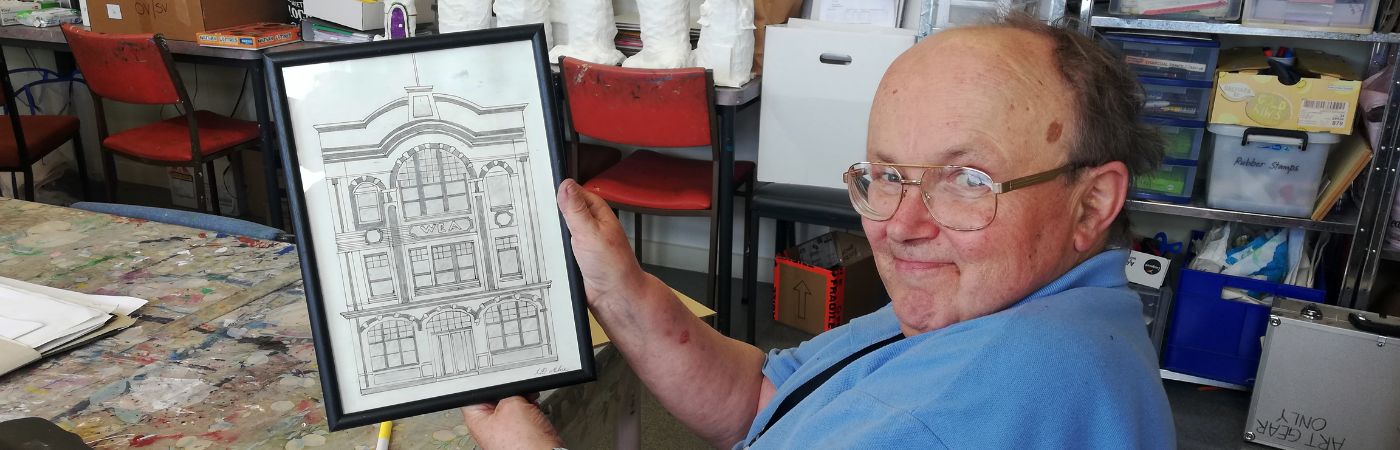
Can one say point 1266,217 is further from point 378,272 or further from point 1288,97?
point 378,272

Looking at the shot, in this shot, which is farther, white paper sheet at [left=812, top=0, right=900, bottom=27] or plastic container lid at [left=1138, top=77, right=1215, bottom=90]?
white paper sheet at [left=812, top=0, right=900, bottom=27]

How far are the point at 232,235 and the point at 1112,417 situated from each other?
1.44m

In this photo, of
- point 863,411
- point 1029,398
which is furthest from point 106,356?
point 1029,398

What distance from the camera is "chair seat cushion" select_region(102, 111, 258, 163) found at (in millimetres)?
3295

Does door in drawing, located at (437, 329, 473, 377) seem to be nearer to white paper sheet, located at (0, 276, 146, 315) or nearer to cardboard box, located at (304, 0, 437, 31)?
white paper sheet, located at (0, 276, 146, 315)

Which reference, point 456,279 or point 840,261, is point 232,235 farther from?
point 840,261

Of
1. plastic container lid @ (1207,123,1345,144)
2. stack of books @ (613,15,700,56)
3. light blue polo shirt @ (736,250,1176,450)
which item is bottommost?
plastic container lid @ (1207,123,1345,144)

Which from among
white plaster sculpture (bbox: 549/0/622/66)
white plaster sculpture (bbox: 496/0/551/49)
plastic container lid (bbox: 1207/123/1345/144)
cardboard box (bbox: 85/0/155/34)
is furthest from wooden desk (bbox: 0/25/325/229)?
plastic container lid (bbox: 1207/123/1345/144)

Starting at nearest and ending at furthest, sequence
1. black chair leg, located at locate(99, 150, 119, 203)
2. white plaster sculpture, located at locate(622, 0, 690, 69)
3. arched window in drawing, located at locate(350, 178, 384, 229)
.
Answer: arched window in drawing, located at locate(350, 178, 384, 229), white plaster sculpture, located at locate(622, 0, 690, 69), black chair leg, located at locate(99, 150, 119, 203)

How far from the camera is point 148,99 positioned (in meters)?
3.19

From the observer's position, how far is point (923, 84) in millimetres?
935

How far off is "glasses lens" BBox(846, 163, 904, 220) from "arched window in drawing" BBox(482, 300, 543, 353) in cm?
36

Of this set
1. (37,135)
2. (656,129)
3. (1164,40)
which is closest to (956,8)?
(1164,40)

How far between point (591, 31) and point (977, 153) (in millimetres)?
2284
